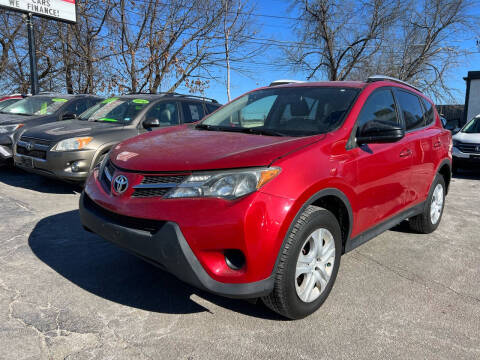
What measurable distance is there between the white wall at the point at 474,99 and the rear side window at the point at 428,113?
1999cm

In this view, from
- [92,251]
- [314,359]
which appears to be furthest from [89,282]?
[314,359]

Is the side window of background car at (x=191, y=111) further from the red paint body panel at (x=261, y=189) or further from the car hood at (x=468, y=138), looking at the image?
the car hood at (x=468, y=138)

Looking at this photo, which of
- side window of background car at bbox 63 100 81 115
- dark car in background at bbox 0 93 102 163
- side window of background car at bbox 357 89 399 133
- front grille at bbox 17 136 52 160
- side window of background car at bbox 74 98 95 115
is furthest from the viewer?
side window of background car at bbox 74 98 95 115

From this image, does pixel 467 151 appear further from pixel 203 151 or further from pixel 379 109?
pixel 203 151

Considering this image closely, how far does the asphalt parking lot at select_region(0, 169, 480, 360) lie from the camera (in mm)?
2246

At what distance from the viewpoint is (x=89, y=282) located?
2.97 m

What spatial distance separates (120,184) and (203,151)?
0.60 m

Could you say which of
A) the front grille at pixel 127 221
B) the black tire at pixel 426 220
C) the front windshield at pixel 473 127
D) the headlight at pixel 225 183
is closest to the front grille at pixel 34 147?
the front grille at pixel 127 221

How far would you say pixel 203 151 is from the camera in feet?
8.26

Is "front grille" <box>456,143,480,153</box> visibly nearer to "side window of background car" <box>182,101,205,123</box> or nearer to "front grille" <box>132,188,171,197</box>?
"side window of background car" <box>182,101,205,123</box>

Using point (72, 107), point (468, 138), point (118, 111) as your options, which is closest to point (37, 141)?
point (118, 111)

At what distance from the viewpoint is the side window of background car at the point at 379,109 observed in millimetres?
3117

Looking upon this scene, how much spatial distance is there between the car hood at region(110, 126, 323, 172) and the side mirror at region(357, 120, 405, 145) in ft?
1.32

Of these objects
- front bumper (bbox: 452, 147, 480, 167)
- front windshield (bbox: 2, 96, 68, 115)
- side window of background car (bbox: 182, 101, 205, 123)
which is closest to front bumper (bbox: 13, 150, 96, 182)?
side window of background car (bbox: 182, 101, 205, 123)
